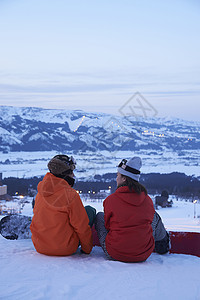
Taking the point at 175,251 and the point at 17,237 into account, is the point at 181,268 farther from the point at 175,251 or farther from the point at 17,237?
the point at 17,237

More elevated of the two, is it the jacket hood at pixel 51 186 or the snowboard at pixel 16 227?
the jacket hood at pixel 51 186

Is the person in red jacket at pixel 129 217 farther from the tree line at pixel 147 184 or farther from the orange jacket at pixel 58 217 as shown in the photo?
the tree line at pixel 147 184

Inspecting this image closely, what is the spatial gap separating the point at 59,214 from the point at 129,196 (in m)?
0.64

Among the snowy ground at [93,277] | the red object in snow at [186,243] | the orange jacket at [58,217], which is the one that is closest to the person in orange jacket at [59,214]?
the orange jacket at [58,217]

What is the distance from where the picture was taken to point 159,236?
10.4 ft

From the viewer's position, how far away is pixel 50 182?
2.89 meters

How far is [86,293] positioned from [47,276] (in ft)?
1.38

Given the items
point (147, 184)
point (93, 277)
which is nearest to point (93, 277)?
point (93, 277)

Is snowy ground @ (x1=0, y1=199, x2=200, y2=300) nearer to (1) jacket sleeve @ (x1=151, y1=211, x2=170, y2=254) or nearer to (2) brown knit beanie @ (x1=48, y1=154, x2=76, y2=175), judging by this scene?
(1) jacket sleeve @ (x1=151, y1=211, x2=170, y2=254)

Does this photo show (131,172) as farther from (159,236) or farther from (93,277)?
(93,277)

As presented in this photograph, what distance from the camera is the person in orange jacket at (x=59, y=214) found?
9.30 ft

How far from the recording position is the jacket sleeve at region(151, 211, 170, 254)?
304cm

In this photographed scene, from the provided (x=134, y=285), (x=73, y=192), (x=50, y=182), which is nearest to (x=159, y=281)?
(x=134, y=285)

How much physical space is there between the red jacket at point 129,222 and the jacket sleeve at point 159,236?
0.18 meters
